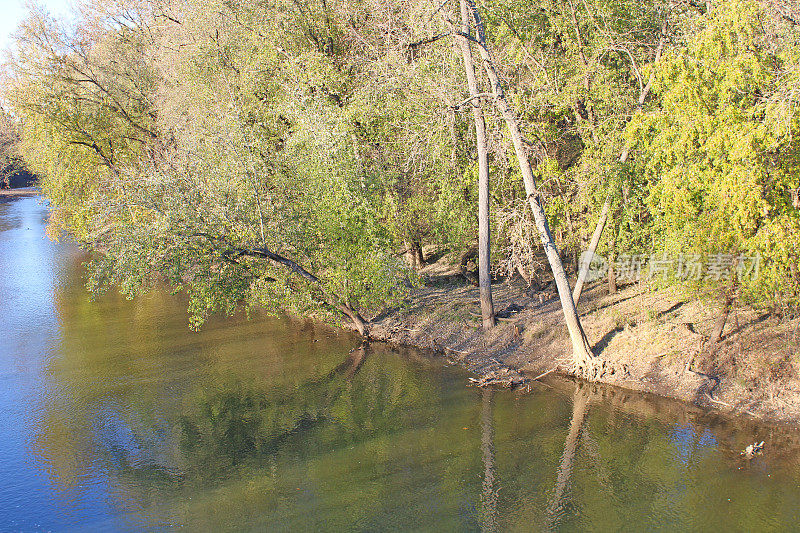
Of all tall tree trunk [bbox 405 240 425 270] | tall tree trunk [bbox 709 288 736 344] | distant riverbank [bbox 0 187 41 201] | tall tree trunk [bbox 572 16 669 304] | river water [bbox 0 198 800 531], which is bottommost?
river water [bbox 0 198 800 531]

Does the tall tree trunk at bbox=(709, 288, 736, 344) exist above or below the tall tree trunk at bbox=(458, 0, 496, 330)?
below

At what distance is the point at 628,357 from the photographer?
16.0 meters

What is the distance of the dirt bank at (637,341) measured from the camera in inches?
547

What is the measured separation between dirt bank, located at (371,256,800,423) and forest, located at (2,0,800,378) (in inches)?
28.4

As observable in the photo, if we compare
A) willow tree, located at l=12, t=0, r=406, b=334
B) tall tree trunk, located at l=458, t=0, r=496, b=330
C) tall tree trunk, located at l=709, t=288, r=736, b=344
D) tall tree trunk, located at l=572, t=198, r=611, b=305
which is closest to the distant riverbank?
willow tree, located at l=12, t=0, r=406, b=334

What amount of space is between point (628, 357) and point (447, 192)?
7594 millimetres

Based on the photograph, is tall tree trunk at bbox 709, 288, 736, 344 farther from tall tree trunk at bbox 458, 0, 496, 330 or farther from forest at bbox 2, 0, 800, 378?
tall tree trunk at bbox 458, 0, 496, 330

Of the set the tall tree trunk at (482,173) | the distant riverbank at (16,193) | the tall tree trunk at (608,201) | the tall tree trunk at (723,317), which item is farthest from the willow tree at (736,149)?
the distant riverbank at (16,193)

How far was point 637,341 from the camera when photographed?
16188 mm

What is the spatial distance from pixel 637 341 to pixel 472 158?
8.06 m

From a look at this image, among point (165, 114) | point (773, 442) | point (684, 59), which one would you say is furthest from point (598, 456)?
point (165, 114)

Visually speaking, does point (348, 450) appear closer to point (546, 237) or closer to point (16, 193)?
point (546, 237)

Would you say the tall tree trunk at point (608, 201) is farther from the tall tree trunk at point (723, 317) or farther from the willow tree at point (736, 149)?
the tall tree trunk at point (723, 317)

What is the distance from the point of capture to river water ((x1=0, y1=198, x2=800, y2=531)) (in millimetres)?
10898
